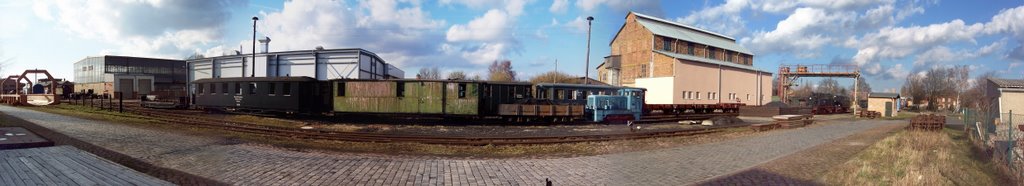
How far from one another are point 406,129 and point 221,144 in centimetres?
744

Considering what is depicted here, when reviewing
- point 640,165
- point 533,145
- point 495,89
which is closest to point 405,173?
point 640,165

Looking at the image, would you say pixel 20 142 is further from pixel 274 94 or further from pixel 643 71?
pixel 643 71

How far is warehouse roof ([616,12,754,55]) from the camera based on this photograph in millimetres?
43312

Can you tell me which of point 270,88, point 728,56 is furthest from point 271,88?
point 728,56

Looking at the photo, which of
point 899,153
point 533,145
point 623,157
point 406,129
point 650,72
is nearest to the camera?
point 623,157

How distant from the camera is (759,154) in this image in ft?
32.7

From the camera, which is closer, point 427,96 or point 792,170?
point 792,170

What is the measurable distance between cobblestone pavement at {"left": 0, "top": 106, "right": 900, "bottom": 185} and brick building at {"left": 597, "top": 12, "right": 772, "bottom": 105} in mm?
29917

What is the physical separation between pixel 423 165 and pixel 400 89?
44.1 ft

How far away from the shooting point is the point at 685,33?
48250 mm

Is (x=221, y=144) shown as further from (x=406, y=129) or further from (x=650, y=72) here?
(x=650, y=72)

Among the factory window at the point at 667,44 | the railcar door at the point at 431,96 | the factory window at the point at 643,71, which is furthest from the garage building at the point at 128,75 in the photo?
the factory window at the point at 667,44

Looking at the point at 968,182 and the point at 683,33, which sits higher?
the point at 683,33

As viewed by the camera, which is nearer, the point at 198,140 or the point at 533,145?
the point at 198,140
